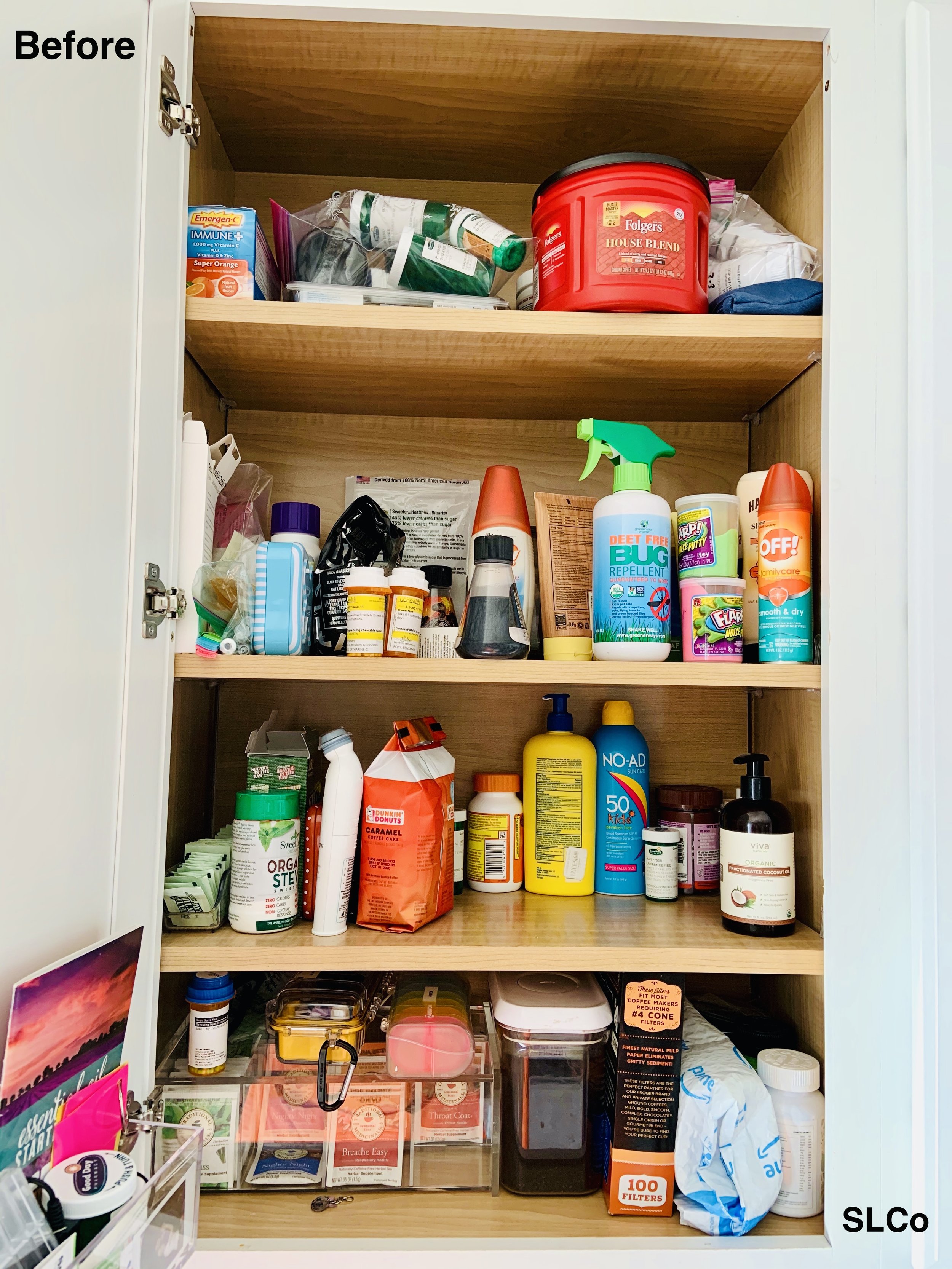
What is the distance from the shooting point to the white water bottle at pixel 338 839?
0.87m

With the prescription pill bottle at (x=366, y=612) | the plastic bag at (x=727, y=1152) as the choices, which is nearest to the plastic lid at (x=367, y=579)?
the prescription pill bottle at (x=366, y=612)

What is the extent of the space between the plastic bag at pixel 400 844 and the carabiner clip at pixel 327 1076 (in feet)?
0.40

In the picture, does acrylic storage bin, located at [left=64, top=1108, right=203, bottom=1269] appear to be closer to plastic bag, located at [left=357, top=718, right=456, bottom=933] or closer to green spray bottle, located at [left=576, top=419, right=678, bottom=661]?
plastic bag, located at [left=357, top=718, right=456, bottom=933]

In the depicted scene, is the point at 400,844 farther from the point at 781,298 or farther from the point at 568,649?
the point at 781,298

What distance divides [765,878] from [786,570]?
1.10ft

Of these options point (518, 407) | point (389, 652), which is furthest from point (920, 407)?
point (389, 652)

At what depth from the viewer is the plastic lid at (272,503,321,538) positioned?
95 cm

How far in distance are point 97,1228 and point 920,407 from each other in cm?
98

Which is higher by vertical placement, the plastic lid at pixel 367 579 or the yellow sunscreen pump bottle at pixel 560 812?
the plastic lid at pixel 367 579

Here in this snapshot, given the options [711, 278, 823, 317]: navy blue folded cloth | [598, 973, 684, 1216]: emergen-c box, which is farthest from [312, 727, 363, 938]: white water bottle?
[711, 278, 823, 317]: navy blue folded cloth

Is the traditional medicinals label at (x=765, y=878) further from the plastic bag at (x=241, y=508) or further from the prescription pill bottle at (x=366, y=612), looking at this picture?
the plastic bag at (x=241, y=508)

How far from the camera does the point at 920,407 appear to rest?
0.84 m

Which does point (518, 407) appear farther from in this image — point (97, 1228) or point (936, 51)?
point (97, 1228)

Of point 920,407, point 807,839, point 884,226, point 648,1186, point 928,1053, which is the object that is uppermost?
point 884,226
